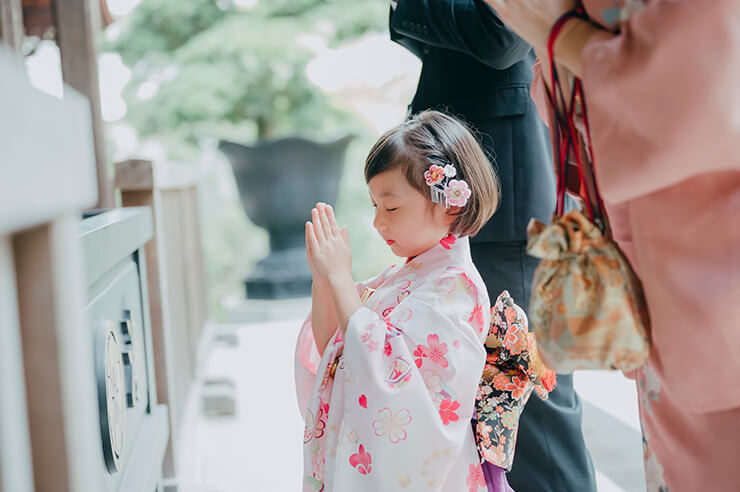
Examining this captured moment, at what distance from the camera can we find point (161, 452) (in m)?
1.78

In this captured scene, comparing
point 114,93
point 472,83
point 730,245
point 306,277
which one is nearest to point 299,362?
point 472,83

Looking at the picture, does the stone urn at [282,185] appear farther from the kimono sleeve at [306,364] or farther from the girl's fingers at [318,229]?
the girl's fingers at [318,229]

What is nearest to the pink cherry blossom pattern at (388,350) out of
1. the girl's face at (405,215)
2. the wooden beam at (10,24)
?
the girl's face at (405,215)

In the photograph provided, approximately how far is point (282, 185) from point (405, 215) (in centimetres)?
471

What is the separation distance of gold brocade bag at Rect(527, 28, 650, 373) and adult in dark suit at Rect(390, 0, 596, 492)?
83cm

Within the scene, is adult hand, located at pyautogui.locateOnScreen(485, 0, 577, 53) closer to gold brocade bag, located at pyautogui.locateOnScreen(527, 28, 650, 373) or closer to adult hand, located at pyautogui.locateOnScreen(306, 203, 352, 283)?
gold brocade bag, located at pyautogui.locateOnScreen(527, 28, 650, 373)

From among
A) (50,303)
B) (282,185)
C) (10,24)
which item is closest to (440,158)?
(50,303)

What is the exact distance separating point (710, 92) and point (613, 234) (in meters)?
0.23

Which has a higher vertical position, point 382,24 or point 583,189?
point 382,24

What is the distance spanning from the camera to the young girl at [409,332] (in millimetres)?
1229

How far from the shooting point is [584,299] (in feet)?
2.71

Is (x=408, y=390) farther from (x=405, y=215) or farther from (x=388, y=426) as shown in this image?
(x=405, y=215)

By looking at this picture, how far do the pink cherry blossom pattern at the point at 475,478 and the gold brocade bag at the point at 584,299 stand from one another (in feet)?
1.79

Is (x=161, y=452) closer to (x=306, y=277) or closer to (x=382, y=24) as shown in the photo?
(x=306, y=277)
